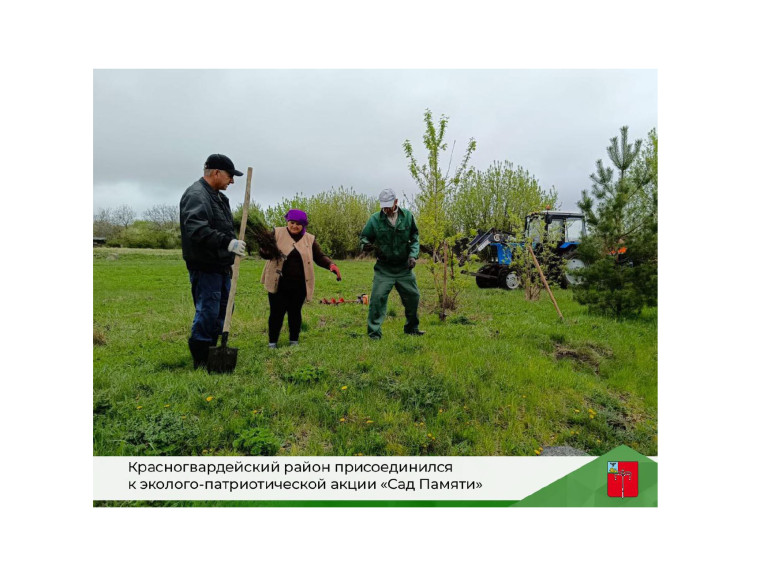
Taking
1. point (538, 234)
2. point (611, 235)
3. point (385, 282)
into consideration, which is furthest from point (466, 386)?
point (538, 234)

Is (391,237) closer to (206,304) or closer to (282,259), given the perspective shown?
(282,259)

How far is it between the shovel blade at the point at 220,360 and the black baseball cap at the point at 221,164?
5.41 feet

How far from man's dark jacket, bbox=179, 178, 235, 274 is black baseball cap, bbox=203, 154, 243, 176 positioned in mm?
177

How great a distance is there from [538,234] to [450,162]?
3385 mm

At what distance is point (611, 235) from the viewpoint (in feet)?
19.5

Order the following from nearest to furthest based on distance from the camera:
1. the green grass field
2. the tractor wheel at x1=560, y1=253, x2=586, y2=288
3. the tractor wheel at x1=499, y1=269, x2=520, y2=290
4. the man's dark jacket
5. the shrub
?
the shrub, the green grass field, the man's dark jacket, the tractor wheel at x1=560, y1=253, x2=586, y2=288, the tractor wheel at x1=499, y1=269, x2=520, y2=290

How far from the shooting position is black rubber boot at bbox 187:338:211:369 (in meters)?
4.15

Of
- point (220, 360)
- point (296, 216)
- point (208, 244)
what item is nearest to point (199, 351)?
point (220, 360)

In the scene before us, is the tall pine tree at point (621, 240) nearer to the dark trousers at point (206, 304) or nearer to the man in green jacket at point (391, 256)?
the man in green jacket at point (391, 256)

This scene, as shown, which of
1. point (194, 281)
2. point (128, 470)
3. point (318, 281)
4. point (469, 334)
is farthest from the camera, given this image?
point (318, 281)

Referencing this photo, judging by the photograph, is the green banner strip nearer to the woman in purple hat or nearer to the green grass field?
the green grass field

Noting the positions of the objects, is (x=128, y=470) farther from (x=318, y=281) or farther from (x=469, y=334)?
(x=318, y=281)

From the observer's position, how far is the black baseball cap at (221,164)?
3869 millimetres
